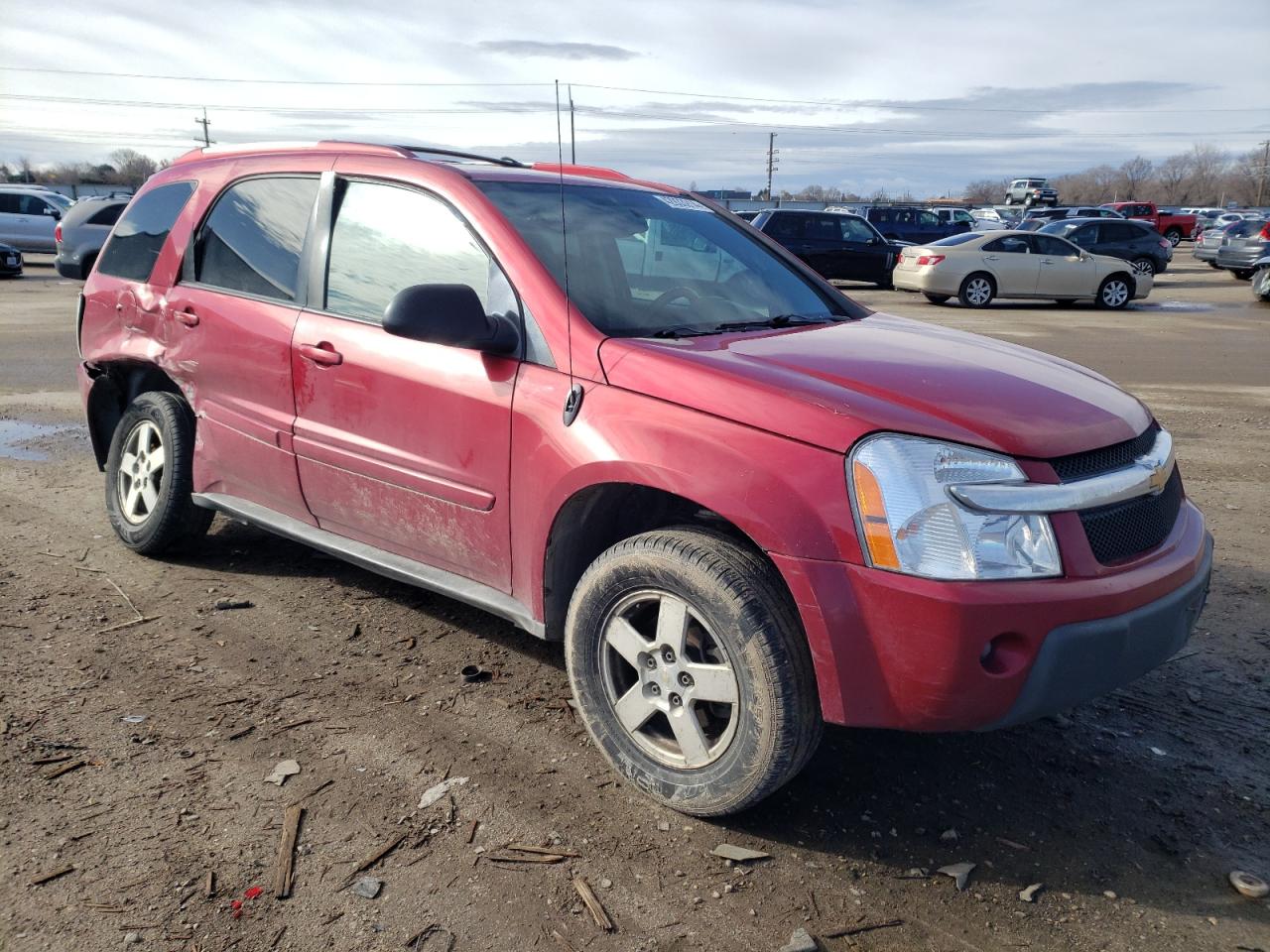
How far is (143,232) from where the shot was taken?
4.98 m

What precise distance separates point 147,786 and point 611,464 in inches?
64.0

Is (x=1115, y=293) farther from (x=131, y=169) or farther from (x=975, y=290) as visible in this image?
(x=131, y=169)

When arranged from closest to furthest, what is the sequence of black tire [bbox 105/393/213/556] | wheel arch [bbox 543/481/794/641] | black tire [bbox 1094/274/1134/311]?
wheel arch [bbox 543/481/794/641], black tire [bbox 105/393/213/556], black tire [bbox 1094/274/1134/311]

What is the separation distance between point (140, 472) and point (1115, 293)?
19.0 meters

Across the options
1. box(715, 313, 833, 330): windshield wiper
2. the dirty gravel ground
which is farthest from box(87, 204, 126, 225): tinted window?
box(715, 313, 833, 330): windshield wiper

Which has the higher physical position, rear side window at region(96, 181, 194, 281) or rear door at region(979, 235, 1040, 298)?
rear side window at region(96, 181, 194, 281)

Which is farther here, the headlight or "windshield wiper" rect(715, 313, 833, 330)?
"windshield wiper" rect(715, 313, 833, 330)

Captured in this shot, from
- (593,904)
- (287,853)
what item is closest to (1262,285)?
(593,904)

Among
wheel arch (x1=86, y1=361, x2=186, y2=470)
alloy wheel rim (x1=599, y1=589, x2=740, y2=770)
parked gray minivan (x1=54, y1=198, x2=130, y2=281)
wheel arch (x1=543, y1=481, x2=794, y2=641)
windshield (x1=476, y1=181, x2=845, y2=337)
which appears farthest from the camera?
parked gray minivan (x1=54, y1=198, x2=130, y2=281)

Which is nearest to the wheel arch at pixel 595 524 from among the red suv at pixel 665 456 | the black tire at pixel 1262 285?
the red suv at pixel 665 456

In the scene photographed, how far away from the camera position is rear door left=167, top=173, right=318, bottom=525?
13.4 ft

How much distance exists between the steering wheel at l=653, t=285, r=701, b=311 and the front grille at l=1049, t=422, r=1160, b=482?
4.64 feet

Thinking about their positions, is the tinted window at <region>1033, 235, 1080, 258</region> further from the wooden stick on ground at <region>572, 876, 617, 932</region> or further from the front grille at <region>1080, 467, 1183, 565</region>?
the wooden stick on ground at <region>572, 876, 617, 932</region>

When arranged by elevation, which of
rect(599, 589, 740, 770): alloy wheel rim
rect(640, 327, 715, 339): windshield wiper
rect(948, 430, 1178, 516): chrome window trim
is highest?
rect(640, 327, 715, 339): windshield wiper
